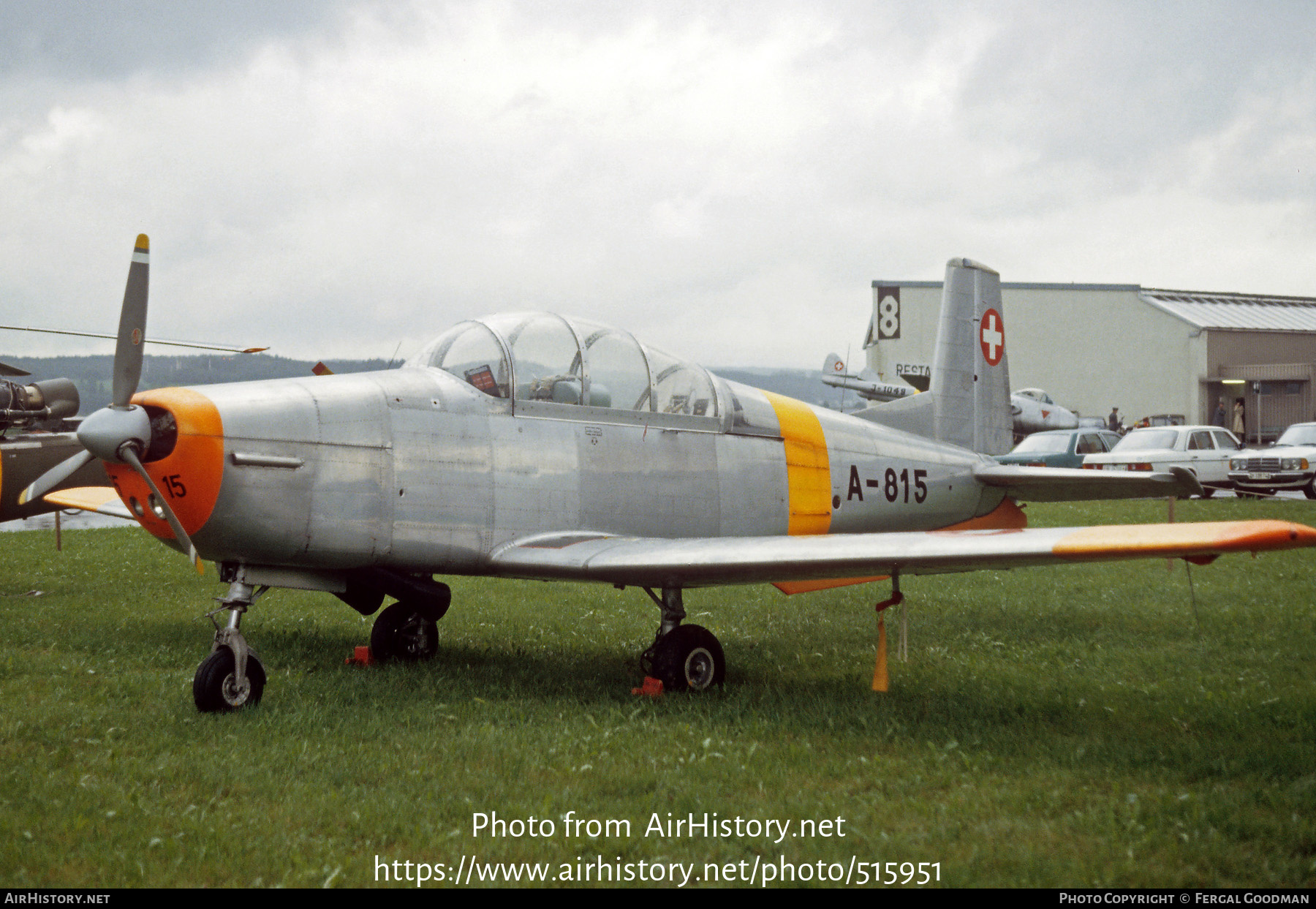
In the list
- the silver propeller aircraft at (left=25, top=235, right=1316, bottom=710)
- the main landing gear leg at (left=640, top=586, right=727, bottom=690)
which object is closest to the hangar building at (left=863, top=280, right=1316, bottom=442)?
the silver propeller aircraft at (left=25, top=235, right=1316, bottom=710)

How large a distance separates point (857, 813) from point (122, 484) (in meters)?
4.22

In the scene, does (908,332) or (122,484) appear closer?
(122,484)

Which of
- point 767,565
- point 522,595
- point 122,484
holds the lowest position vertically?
point 522,595

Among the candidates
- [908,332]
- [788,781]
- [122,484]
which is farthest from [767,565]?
[908,332]

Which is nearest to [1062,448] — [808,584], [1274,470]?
[1274,470]

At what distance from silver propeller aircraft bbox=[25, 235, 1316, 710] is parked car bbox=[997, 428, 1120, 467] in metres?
15.8

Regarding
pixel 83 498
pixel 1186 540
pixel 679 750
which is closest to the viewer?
pixel 1186 540

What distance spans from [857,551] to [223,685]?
3552 millimetres

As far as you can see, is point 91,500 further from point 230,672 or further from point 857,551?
point 857,551

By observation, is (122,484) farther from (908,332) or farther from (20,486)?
(908,332)

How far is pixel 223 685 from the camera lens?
17.7 ft

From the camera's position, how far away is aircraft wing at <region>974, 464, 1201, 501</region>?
6195mm

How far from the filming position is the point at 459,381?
6387 mm

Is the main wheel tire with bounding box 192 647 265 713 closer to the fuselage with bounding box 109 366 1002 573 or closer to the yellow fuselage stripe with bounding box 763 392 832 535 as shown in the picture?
the fuselage with bounding box 109 366 1002 573
